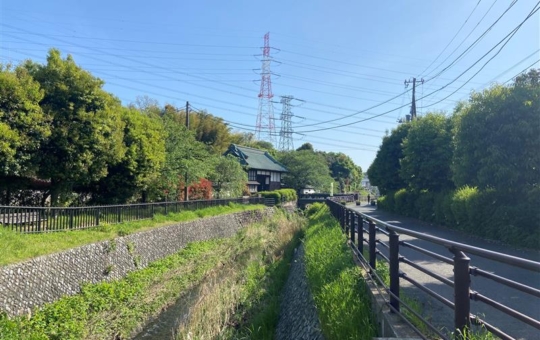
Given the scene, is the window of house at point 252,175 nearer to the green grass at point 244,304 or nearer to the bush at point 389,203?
the bush at point 389,203

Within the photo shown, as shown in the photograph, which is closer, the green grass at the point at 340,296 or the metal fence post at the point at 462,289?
the metal fence post at the point at 462,289

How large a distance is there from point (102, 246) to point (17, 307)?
389cm

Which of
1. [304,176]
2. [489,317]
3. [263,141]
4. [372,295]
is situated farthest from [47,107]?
[263,141]

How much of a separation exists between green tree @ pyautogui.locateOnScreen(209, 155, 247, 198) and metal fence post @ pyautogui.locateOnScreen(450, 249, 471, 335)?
1070 inches

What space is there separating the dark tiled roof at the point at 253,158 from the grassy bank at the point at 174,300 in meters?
28.3

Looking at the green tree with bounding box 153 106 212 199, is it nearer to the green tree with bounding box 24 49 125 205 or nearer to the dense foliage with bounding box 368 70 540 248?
the green tree with bounding box 24 49 125 205

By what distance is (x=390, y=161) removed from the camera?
98.7ft

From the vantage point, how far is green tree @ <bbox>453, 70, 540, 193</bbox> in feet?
36.7

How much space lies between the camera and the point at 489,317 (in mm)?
4816

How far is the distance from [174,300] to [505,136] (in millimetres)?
11344

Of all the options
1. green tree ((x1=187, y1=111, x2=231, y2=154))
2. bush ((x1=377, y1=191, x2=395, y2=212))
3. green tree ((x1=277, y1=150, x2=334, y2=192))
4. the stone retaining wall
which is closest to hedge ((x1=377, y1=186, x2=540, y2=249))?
bush ((x1=377, y1=191, x2=395, y2=212))

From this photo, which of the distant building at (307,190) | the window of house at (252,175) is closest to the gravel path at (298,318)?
the window of house at (252,175)

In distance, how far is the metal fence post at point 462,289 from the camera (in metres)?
2.65

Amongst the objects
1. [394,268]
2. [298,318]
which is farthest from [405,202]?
[394,268]
